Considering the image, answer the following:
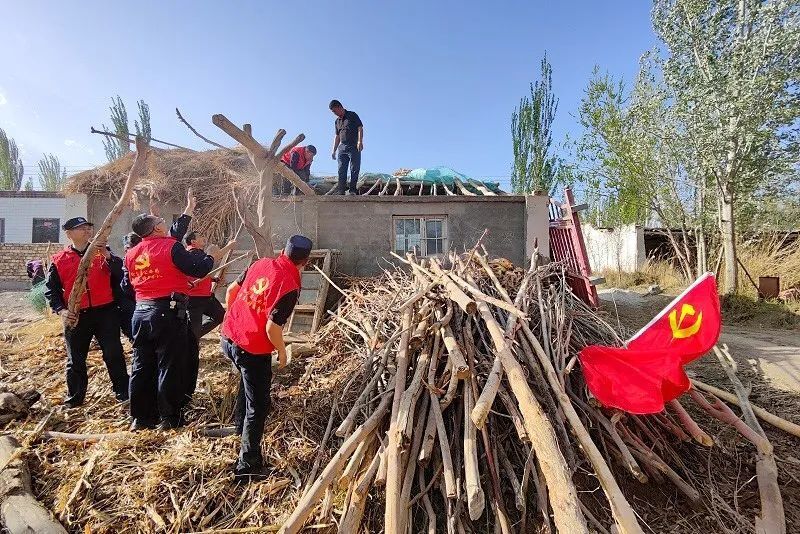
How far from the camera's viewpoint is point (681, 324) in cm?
280

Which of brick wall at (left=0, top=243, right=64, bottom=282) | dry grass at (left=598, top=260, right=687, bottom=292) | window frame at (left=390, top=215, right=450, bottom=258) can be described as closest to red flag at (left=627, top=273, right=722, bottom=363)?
window frame at (left=390, top=215, right=450, bottom=258)

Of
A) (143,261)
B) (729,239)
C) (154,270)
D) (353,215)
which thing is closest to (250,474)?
(154,270)

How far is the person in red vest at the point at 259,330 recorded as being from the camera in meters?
2.97

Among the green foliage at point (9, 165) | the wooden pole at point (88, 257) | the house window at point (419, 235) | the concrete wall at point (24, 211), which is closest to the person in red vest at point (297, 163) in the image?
the house window at point (419, 235)

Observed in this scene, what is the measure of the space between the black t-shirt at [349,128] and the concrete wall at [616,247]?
13.4 metres

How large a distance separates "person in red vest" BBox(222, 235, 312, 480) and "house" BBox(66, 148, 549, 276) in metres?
5.04

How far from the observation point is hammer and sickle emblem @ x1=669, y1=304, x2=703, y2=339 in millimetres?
2740

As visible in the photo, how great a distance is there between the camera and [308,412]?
12.2 feet

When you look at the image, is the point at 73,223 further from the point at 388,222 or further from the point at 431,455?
the point at 388,222

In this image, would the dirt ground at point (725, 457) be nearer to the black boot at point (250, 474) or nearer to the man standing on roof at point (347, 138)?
the black boot at point (250, 474)

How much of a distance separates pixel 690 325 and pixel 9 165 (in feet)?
130

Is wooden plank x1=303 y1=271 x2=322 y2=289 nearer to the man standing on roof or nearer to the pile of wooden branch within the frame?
the man standing on roof

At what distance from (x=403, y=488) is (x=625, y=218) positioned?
19.1 metres

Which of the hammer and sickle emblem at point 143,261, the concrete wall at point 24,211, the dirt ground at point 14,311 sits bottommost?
the dirt ground at point 14,311
